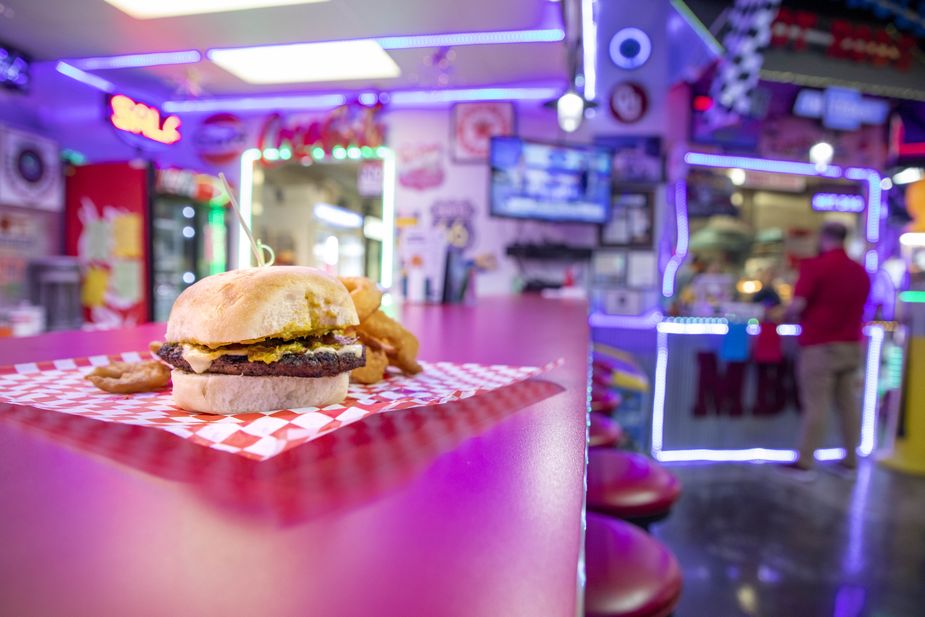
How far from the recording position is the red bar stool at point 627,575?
110cm

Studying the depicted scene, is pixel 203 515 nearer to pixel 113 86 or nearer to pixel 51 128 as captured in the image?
pixel 113 86

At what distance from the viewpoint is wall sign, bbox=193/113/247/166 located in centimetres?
622

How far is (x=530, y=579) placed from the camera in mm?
300

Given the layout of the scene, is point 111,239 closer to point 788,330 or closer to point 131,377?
point 131,377

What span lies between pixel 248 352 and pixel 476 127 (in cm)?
551

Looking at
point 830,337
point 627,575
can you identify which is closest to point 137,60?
point 627,575

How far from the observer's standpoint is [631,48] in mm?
5656

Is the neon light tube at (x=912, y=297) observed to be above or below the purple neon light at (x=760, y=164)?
below

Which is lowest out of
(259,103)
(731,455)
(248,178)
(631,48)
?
(731,455)

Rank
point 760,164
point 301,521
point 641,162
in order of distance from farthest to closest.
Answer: point 760,164
point 641,162
point 301,521

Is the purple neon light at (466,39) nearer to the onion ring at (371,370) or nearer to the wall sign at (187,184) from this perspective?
the wall sign at (187,184)

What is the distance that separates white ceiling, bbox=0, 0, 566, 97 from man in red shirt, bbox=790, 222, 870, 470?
9.40ft

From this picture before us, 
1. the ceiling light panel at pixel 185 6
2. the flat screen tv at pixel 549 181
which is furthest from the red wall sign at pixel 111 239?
the flat screen tv at pixel 549 181

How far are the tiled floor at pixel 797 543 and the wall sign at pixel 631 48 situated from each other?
13.3 ft
